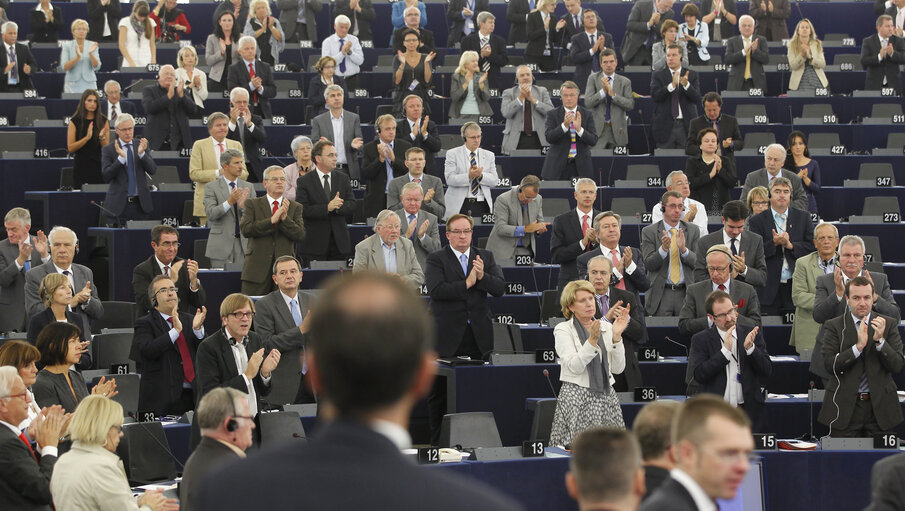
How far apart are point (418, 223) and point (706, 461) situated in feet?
23.2

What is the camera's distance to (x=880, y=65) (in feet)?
47.5

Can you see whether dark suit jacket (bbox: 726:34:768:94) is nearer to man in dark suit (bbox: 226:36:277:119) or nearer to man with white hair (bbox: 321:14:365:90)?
man with white hair (bbox: 321:14:365:90)

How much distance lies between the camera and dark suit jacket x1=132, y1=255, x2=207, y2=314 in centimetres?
869

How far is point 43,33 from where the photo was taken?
51.6ft

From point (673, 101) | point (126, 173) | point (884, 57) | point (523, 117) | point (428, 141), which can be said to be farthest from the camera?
point (884, 57)

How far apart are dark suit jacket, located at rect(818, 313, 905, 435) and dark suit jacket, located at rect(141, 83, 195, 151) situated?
6.75 meters

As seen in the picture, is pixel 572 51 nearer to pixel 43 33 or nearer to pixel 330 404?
pixel 43 33

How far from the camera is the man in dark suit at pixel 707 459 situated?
108 inches

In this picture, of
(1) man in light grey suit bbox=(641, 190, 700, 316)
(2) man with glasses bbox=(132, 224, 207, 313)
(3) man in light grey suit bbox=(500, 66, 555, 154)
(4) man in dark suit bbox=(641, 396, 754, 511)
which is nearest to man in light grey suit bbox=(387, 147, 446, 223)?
→ (1) man in light grey suit bbox=(641, 190, 700, 316)

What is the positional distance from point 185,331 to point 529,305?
9.73ft

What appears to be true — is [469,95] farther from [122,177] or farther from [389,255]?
[389,255]

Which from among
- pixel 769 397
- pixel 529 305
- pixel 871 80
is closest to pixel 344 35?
pixel 529 305

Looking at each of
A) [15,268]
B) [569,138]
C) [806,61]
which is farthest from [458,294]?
[806,61]

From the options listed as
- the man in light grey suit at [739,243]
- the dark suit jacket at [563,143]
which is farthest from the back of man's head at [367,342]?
the dark suit jacket at [563,143]
